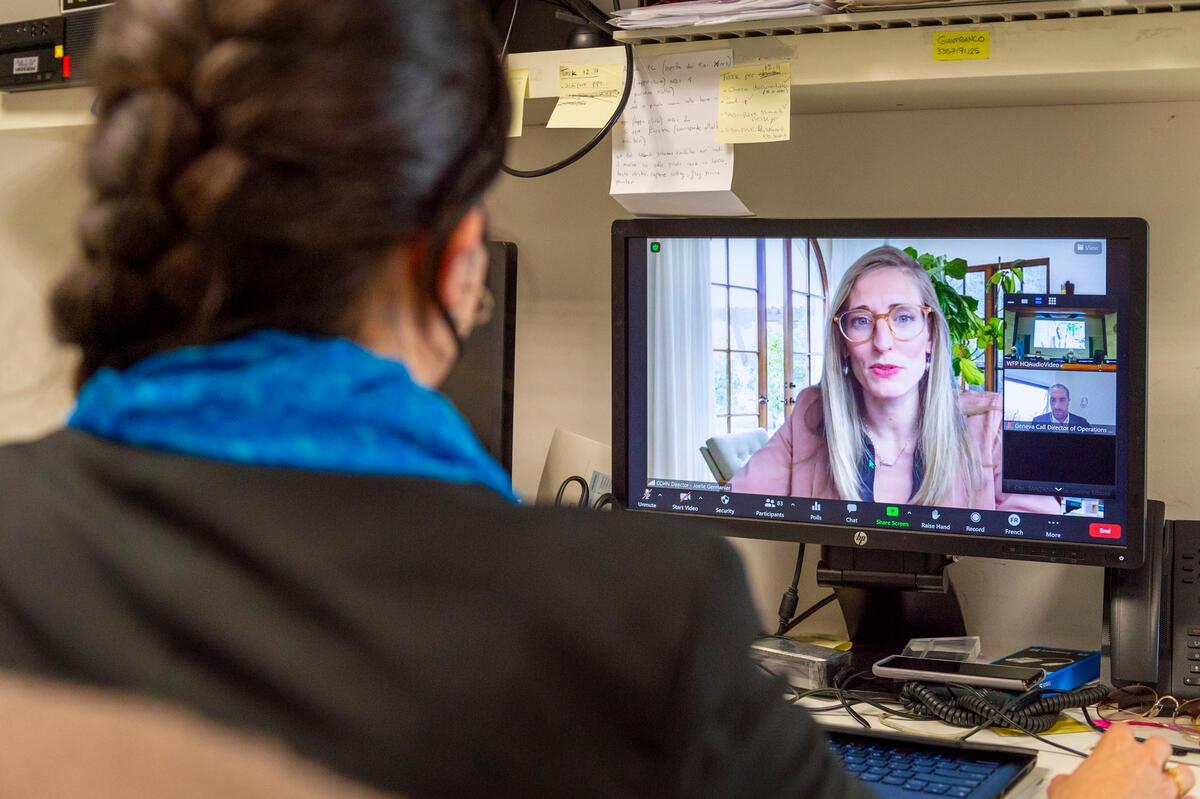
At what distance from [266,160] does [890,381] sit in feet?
2.89

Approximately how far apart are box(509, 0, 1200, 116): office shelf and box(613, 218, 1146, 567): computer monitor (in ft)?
0.48

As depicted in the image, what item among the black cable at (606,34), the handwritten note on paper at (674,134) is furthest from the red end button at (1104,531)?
the black cable at (606,34)

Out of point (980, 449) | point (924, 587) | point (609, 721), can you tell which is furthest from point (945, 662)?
point (609, 721)

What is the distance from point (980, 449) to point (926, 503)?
0.08m

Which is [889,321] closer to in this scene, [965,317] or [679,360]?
[965,317]

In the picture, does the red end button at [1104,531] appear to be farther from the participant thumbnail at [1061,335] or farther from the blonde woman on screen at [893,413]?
the participant thumbnail at [1061,335]

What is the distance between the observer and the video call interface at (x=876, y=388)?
1209mm

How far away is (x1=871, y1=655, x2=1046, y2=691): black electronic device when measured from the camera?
118 cm

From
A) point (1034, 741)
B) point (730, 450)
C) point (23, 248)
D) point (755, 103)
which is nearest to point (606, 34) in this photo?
point (755, 103)

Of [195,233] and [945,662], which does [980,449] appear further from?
[195,233]

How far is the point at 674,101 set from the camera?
1.29m

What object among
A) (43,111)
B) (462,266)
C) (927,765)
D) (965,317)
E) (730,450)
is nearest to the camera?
(462,266)

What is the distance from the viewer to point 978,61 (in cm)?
115

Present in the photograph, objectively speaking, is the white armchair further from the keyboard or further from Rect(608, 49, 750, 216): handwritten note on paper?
the keyboard
